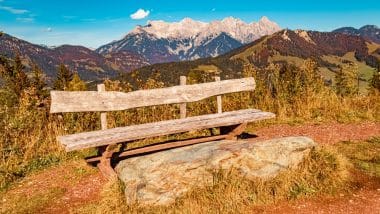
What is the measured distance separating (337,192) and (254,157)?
1.41 meters

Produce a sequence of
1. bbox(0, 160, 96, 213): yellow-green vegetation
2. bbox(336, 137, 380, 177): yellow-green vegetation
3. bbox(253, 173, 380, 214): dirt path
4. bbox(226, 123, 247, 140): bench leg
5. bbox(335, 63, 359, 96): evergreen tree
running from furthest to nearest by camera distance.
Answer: bbox(335, 63, 359, 96): evergreen tree < bbox(226, 123, 247, 140): bench leg < bbox(336, 137, 380, 177): yellow-green vegetation < bbox(0, 160, 96, 213): yellow-green vegetation < bbox(253, 173, 380, 214): dirt path

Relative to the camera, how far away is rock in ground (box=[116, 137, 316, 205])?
616 cm

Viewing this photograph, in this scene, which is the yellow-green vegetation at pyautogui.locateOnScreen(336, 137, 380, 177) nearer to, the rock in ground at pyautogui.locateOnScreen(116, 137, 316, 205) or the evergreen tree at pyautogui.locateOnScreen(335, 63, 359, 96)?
the rock in ground at pyautogui.locateOnScreen(116, 137, 316, 205)

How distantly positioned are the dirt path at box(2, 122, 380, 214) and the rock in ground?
769 mm

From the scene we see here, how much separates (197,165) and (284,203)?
1.46 meters

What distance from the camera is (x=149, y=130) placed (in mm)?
7215

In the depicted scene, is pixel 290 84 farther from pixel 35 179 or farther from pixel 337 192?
pixel 35 179

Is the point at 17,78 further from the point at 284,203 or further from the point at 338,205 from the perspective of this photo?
the point at 338,205

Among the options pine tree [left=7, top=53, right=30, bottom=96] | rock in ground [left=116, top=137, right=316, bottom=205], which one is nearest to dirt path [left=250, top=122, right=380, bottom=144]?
rock in ground [left=116, top=137, right=316, bottom=205]

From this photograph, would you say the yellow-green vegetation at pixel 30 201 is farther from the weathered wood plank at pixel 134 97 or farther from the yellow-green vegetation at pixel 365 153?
the yellow-green vegetation at pixel 365 153

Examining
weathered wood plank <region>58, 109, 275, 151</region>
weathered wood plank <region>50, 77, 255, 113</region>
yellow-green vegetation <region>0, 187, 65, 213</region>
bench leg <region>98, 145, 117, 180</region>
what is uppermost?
weathered wood plank <region>50, 77, 255, 113</region>

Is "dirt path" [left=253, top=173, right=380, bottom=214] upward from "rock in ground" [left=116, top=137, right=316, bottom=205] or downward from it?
downward

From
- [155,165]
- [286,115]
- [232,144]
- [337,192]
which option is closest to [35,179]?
[155,165]

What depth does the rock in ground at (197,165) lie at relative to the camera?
616 centimetres
